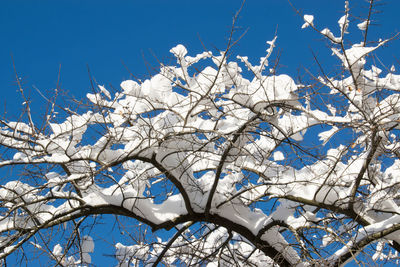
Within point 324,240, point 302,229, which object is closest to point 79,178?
point 302,229

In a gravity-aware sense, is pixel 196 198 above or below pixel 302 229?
above

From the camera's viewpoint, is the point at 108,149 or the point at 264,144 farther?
the point at 264,144

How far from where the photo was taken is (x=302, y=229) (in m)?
4.54

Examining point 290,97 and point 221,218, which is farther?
point 221,218

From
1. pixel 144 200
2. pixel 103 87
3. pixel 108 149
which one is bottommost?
pixel 144 200

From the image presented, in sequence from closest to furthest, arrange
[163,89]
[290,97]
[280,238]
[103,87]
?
[290,97]
[163,89]
[103,87]
[280,238]

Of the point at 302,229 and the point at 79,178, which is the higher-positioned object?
the point at 79,178

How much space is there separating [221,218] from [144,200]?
85 cm

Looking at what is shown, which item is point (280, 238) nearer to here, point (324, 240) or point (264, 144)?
point (324, 240)

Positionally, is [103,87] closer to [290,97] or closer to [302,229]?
[290,97]

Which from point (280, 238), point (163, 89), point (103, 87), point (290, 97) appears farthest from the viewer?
point (280, 238)

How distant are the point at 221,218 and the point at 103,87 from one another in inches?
73.2

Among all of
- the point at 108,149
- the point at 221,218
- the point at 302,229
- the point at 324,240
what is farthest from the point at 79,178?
the point at 324,240

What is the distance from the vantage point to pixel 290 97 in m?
3.56
